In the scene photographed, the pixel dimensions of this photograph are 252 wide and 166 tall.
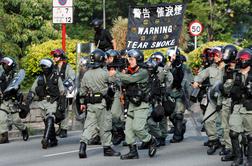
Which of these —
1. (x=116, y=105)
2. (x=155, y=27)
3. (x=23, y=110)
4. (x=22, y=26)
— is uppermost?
(x=22, y=26)

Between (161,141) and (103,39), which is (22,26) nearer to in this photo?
(103,39)

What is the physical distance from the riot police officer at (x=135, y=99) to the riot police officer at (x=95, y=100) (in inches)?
13.6

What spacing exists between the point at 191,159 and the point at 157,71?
1.85 metres

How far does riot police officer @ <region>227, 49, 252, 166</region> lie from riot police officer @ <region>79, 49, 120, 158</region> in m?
2.32

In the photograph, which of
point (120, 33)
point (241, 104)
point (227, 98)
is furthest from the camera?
point (120, 33)

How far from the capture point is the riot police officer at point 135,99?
1205cm

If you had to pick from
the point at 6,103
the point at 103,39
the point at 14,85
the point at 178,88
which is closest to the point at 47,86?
the point at 14,85

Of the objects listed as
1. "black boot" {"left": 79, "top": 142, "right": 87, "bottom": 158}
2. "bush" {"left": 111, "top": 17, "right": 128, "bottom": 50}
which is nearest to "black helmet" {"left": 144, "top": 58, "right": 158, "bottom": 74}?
"black boot" {"left": 79, "top": 142, "right": 87, "bottom": 158}

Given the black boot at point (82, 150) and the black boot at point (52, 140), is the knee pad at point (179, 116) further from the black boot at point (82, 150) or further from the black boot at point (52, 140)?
the black boot at point (82, 150)

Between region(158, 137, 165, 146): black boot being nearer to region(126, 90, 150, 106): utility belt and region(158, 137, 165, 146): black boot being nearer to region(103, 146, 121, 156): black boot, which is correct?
region(103, 146, 121, 156): black boot

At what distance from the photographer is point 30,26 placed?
24672 mm

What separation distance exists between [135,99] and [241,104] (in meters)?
1.86

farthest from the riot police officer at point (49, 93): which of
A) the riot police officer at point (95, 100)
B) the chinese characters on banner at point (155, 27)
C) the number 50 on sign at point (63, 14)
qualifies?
the number 50 on sign at point (63, 14)

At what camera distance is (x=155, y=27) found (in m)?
16.4
